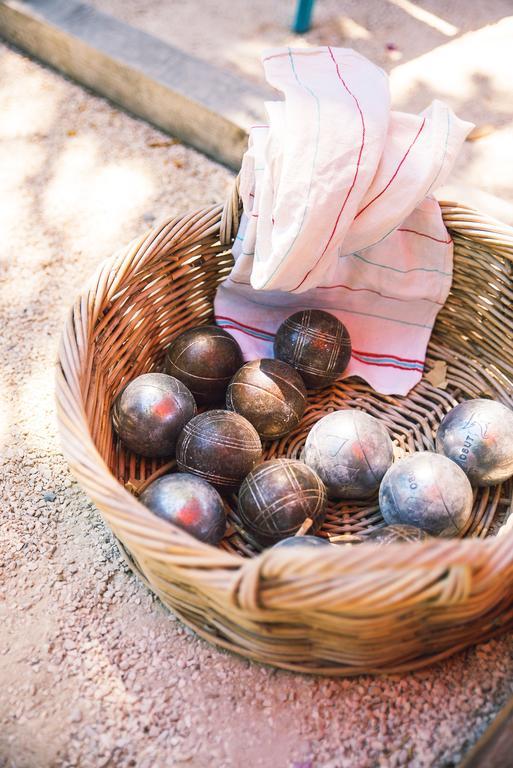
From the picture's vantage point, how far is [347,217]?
1.46 m

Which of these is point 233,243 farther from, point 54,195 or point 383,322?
point 54,195

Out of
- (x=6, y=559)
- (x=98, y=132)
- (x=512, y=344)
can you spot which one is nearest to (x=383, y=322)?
(x=512, y=344)

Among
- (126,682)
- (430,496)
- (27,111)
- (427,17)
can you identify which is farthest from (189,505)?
(427,17)

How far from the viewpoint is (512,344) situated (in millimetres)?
1667

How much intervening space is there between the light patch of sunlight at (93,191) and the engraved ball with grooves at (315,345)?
79 cm

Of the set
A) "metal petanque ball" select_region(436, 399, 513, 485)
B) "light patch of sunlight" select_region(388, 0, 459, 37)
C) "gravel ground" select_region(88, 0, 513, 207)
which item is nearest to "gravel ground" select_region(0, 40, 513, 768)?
"metal petanque ball" select_region(436, 399, 513, 485)

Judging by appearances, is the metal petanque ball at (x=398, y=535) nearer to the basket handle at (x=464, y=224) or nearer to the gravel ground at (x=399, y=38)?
the basket handle at (x=464, y=224)

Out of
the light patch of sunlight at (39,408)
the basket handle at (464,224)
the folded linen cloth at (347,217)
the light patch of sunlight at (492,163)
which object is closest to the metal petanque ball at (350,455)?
the folded linen cloth at (347,217)

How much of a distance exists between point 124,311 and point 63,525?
473 millimetres

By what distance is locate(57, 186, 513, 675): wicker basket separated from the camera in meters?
0.99

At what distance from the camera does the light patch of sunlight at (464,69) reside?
8.80 feet

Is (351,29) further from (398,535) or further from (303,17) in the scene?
(398,535)

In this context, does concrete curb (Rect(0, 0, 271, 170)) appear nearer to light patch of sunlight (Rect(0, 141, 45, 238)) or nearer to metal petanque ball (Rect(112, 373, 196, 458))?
light patch of sunlight (Rect(0, 141, 45, 238))

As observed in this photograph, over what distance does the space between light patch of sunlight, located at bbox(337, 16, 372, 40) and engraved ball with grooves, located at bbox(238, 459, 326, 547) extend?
7.37 ft
